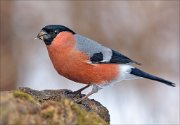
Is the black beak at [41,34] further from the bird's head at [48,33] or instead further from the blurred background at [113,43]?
the blurred background at [113,43]

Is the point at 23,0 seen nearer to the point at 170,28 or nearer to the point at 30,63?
the point at 30,63

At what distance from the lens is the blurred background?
23.6 ft

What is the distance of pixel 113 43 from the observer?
749cm

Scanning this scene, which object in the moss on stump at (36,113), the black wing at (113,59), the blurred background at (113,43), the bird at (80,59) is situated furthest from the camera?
the blurred background at (113,43)

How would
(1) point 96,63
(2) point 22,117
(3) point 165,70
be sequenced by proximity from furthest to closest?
(3) point 165,70, (1) point 96,63, (2) point 22,117

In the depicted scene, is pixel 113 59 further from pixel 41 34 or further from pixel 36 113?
pixel 36 113

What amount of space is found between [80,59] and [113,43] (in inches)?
142

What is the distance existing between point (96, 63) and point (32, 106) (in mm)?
1805

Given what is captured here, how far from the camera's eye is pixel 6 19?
761cm

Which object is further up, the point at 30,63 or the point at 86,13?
the point at 86,13

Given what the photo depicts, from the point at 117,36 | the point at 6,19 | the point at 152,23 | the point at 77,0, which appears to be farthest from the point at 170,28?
the point at 6,19

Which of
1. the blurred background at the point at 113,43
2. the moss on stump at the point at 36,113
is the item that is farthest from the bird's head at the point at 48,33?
the blurred background at the point at 113,43

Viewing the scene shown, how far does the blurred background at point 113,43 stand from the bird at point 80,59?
9.15 ft

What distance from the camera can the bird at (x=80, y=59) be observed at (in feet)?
12.7
